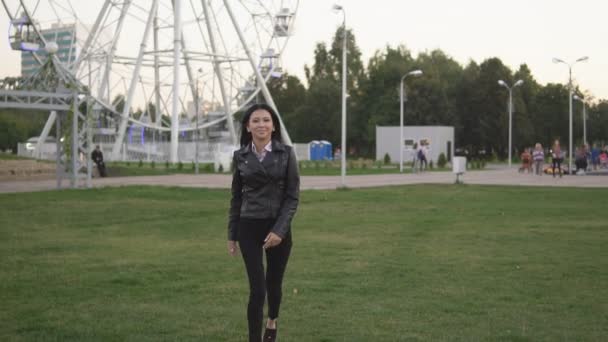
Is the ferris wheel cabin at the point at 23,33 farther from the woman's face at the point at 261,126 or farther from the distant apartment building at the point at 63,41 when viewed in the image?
the woman's face at the point at 261,126

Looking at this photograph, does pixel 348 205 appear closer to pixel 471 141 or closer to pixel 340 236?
pixel 340 236

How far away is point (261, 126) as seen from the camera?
645cm

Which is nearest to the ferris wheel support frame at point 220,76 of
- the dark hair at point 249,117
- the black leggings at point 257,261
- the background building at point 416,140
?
the background building at point 416,140

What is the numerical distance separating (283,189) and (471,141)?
3430 inches

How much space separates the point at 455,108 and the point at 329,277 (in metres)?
82.9

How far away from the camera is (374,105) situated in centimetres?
9588

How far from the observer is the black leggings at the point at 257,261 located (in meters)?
6.38

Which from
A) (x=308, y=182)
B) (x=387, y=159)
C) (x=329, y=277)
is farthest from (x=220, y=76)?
(x=329, y=277)

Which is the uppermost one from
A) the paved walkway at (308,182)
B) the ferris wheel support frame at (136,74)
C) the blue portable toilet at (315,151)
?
the ferris wheel support frame at (136,74)

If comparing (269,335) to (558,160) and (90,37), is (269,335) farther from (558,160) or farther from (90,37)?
(90,37)

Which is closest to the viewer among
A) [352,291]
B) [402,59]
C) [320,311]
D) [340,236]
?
[320,311]

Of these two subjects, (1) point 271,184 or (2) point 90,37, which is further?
(2) point 90,37

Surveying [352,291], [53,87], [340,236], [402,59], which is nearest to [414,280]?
[352,291]

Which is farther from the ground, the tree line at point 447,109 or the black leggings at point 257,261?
the tree line at point 447,109
